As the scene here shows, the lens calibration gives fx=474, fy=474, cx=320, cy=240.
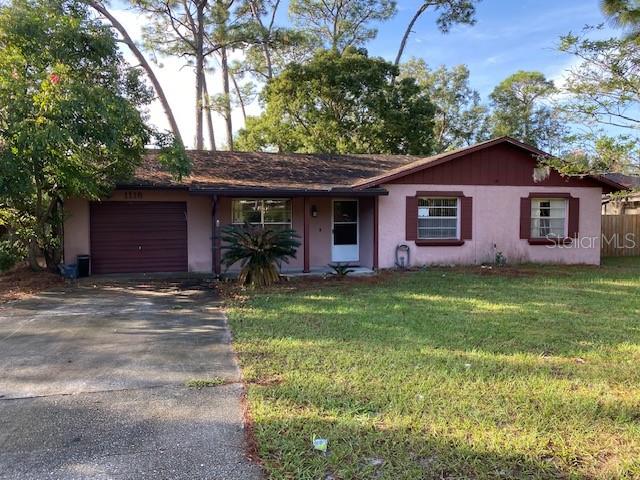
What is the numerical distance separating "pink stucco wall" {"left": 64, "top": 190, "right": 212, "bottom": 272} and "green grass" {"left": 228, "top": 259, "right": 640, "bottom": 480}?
5.22m

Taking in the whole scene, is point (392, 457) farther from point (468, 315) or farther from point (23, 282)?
point (23, 282)

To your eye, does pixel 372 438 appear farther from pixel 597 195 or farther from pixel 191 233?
pixel 597 195

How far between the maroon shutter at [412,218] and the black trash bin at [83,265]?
27.7 ft

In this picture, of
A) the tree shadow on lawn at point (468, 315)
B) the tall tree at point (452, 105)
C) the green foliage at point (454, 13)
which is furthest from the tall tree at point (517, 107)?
the tree shadow on lawn at point (468, 315)

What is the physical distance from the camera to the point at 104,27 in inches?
407

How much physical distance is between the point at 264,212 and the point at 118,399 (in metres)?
9.54

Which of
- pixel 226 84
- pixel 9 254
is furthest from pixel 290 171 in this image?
pixel 226 84

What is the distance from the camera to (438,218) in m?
13.4

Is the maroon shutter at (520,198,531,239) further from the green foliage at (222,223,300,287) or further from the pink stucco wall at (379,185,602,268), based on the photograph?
the green foliage at (222,223,300,287)

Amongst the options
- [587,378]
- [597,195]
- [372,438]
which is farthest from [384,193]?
[372,438]

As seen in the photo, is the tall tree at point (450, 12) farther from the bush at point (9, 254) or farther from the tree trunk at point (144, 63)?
the bush at point (9, 254)

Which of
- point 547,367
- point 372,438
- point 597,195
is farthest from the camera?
point 597,195

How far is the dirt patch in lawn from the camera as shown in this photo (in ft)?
31.6

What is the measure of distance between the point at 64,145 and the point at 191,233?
15.5 ft
